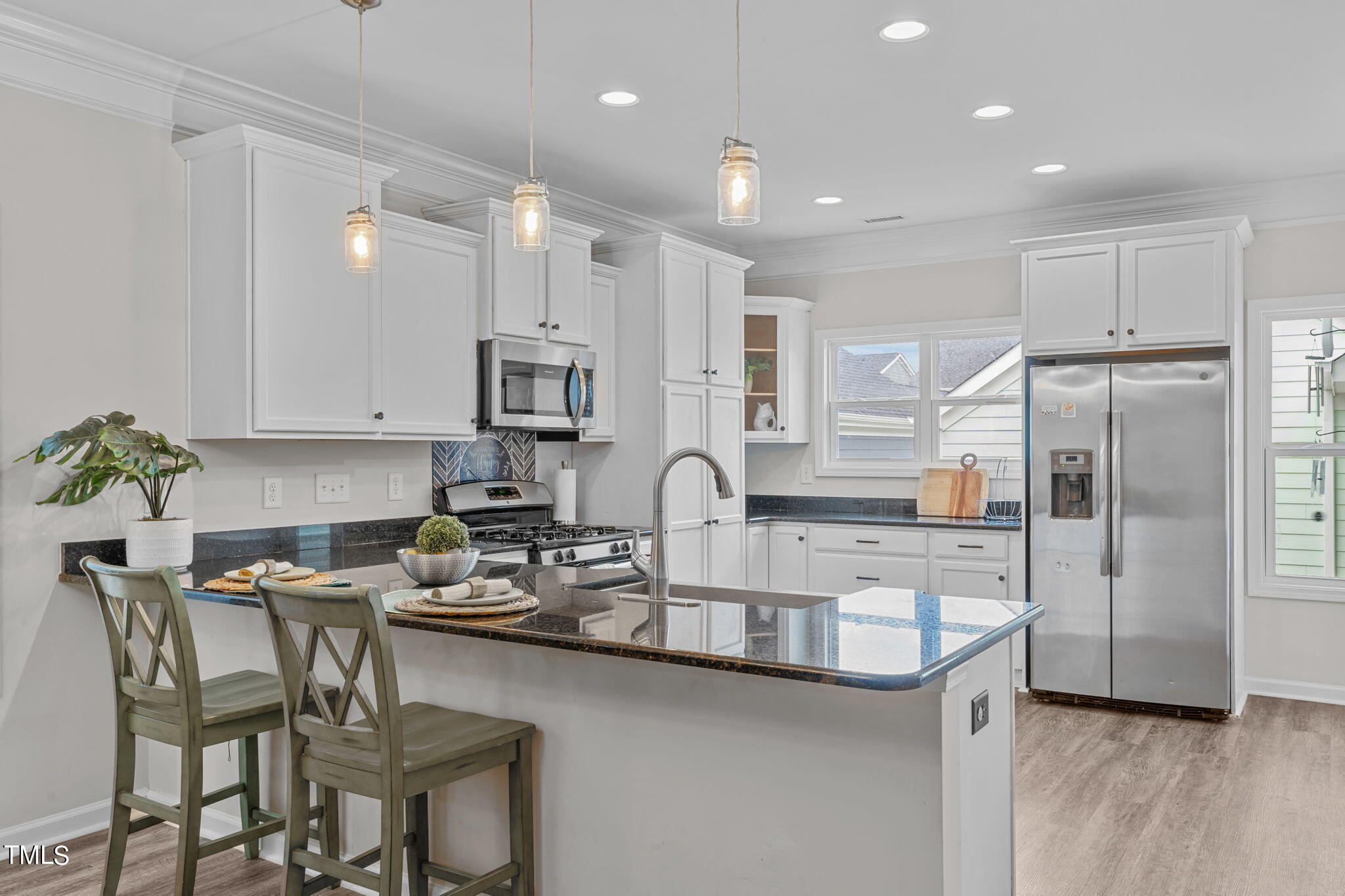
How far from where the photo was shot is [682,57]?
319cm

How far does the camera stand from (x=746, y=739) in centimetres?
197

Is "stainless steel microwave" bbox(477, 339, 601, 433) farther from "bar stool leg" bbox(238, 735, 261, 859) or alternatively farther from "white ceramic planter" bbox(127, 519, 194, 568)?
"bar stool leg" bbox(238, 735, 261, 859)

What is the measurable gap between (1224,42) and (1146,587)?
2.46 metres

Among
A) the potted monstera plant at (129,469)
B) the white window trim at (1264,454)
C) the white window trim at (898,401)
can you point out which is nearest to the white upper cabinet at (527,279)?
the potted monstera plant at (129,469)

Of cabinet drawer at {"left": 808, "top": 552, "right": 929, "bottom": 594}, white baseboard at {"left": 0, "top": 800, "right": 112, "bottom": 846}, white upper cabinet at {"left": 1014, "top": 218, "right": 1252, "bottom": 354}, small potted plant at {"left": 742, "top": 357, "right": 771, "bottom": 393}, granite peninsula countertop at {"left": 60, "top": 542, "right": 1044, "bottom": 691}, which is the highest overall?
white upper cabinet at {"left": 1014, "top": 218, "right": 1252, "bottom": 354}

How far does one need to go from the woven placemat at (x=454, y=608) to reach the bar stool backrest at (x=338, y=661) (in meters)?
0.23

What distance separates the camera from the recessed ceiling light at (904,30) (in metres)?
2.93

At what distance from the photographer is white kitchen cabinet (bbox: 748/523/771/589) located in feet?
18.1

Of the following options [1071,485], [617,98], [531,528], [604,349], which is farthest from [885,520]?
[617,98]

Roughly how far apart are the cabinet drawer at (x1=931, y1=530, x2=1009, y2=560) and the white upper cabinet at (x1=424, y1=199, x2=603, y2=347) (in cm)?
215

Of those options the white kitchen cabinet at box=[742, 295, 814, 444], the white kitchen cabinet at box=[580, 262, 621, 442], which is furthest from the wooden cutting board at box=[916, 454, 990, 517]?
the white kitchen cabinet at box=[580, 262, 621, 442]

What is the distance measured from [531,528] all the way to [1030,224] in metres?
3.16

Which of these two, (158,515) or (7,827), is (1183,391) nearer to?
(158,515)

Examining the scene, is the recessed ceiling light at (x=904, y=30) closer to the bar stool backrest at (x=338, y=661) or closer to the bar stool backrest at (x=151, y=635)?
the bar stool backrest at (x=338, y=661)
